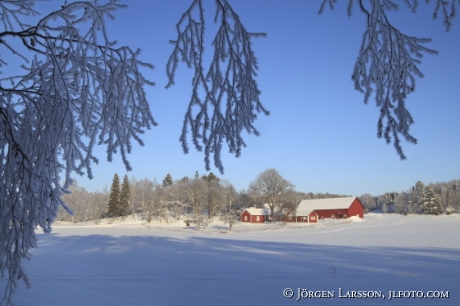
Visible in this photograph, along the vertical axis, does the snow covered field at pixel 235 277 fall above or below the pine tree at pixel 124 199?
below

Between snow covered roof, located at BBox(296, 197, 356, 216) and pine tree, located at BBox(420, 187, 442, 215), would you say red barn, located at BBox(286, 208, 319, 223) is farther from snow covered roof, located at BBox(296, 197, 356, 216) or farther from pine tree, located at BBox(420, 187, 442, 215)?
pine tree, located at BBox(420, 187, 442, 215)

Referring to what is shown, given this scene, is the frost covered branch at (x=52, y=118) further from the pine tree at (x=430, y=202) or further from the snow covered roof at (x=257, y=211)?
the pine tree at (x=430, y=202)

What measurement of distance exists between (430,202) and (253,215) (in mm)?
47815

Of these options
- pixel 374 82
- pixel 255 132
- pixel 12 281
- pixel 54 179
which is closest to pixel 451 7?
pixel 374 82

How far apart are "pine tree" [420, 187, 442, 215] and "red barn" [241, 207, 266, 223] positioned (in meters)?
44.2

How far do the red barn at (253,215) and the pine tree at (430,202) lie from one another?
145 ft

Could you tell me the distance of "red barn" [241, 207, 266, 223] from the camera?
194ft

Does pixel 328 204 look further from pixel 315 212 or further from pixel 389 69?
pixel 389 69

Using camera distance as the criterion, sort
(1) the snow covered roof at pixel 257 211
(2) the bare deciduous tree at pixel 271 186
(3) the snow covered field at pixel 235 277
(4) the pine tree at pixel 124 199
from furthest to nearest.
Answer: (4) the pine tree at pixel 124 199 → (1) the snow covered roof at pixel 257 211 → (2) the bare deciduous tree at pixel 271 186 → (3) the snow covered field at pixel 235 277

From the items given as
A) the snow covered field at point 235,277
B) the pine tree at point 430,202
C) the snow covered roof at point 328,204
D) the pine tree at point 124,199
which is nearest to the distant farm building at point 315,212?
the snow covered roof at point 328,204

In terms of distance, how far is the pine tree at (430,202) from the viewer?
253 ft

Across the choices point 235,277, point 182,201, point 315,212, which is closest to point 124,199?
point 182,201

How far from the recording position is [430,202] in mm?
77812

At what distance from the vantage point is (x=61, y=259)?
16.4 meters
